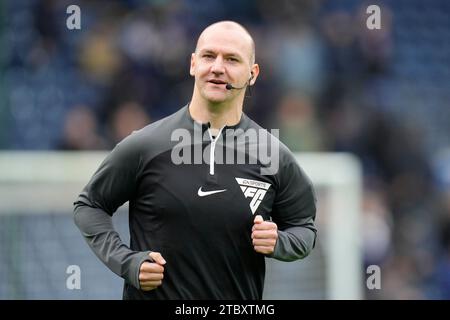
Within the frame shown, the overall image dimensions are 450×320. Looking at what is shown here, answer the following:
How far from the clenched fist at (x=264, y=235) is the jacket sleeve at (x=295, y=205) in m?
0.24

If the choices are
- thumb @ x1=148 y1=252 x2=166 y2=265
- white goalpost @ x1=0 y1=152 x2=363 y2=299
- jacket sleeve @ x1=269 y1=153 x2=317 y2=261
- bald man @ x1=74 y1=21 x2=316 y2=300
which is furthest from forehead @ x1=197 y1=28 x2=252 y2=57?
white goalpost @ x1=0 y1=152 x2=363 y2=299

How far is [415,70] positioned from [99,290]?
20.6ft

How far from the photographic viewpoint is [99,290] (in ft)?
27.5

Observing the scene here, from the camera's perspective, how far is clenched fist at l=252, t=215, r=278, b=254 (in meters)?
4.99

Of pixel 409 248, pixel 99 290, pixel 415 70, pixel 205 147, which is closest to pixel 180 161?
pixel 205 147

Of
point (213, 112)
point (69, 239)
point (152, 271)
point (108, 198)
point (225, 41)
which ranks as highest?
point (225, 41)

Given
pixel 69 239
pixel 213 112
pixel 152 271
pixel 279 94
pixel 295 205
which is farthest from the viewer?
pixel 279 94

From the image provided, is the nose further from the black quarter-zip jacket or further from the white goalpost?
the white goalpost

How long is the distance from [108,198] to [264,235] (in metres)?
0.77

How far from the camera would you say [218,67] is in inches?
202

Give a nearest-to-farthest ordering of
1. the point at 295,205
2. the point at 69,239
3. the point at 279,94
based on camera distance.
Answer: the point at 295,205, the point at 69,239, the point at 279,94

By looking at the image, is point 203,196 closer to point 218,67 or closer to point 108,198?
point 108,198

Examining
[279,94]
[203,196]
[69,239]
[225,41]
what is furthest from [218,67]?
[279,94]

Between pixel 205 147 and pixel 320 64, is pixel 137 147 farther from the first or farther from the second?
pixel 320 64
